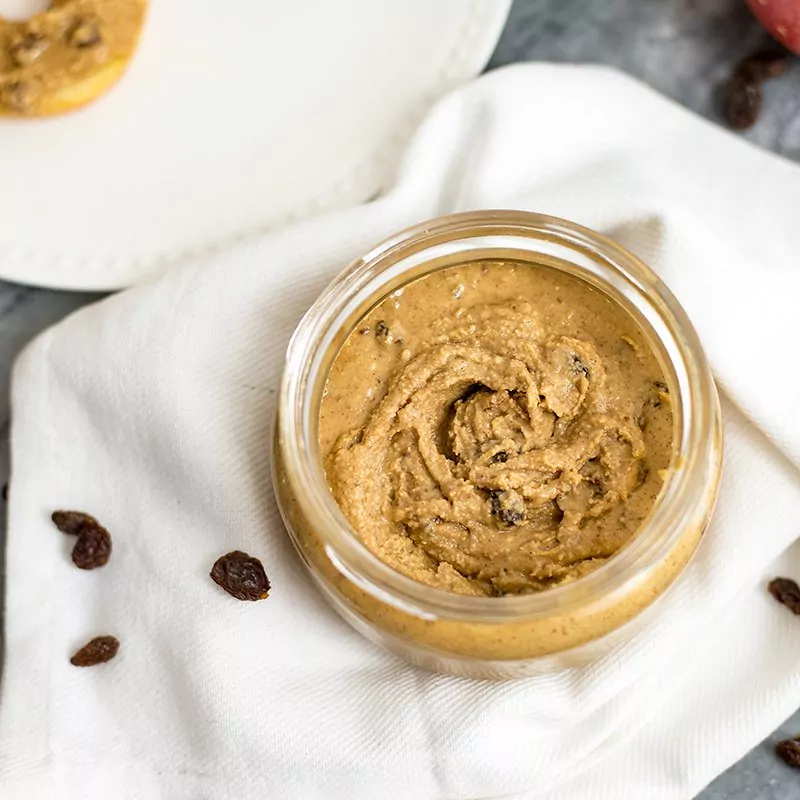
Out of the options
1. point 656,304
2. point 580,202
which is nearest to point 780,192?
point 580,202

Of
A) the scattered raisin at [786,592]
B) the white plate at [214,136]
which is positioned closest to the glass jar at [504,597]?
the scattered raisin at [786,592]

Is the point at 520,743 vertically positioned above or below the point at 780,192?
below

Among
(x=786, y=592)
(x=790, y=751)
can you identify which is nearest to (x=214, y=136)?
(x=786, y=592)

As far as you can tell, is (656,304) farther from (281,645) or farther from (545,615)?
(281,645)

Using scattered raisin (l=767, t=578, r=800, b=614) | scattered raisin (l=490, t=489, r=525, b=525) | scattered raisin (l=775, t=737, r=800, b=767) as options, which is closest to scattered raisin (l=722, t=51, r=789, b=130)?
scattered raisin (l=767, t=578, r=800, b=614)

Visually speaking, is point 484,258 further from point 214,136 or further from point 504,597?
point 214,136

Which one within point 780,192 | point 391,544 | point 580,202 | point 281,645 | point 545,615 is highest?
point 780,192

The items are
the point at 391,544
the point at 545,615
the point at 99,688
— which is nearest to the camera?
the point at 545,615

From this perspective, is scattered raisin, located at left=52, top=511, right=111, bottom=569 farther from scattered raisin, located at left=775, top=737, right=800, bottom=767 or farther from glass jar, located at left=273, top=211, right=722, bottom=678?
scattered raisin, located at left=775, top=737, right=800, bottom=767
